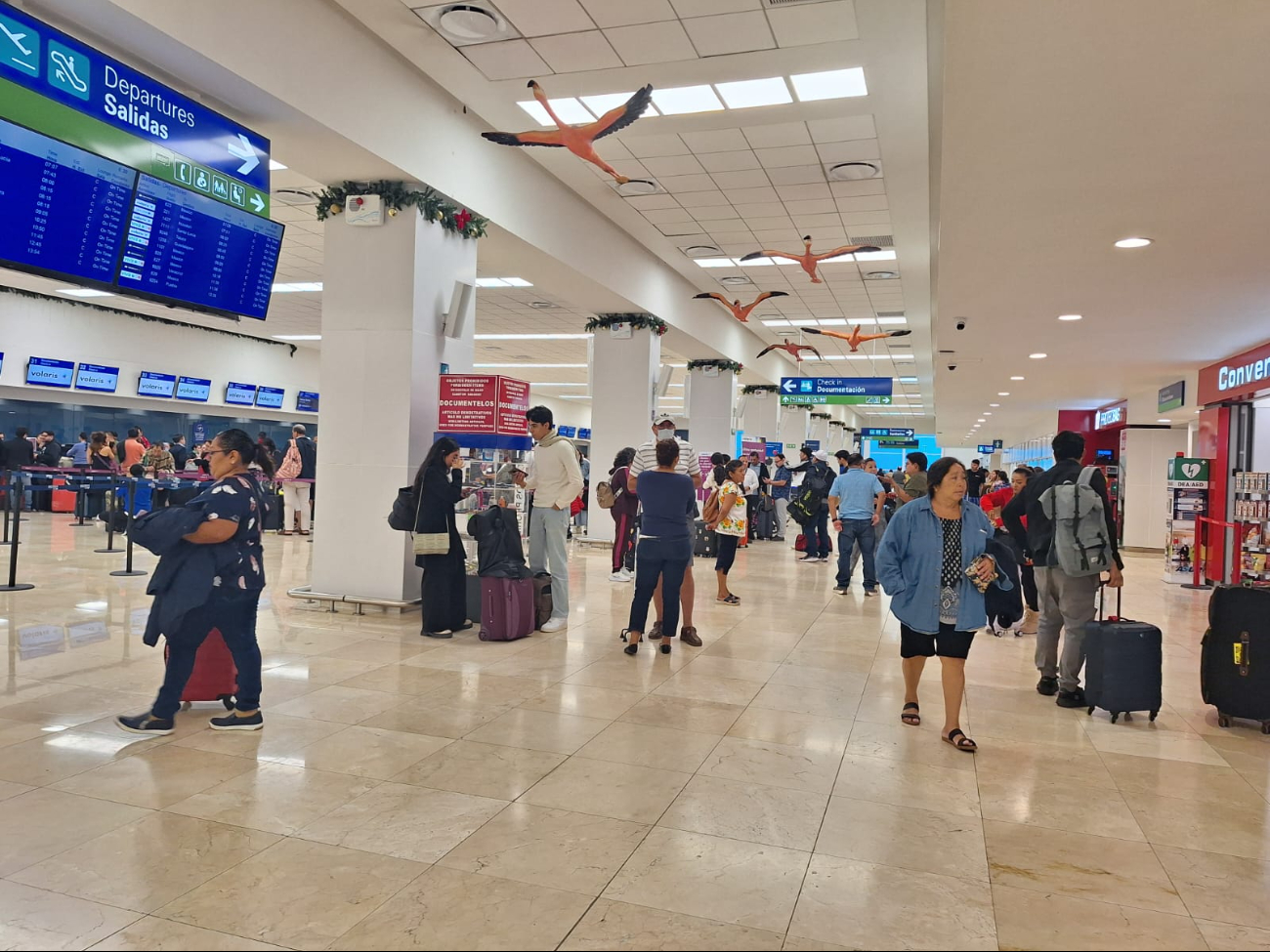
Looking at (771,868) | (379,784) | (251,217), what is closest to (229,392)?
(251,217)

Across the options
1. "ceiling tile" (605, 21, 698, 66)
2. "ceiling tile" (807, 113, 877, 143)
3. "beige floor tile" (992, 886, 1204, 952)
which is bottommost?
"beige floor tile" (992, 886, 1204, 952)

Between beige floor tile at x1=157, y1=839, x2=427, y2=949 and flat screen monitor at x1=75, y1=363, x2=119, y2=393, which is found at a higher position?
flat screen monitor at x1=75, y1=363, x2=119, y2=393

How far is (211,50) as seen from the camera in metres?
5.02

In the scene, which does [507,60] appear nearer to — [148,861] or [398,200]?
[398,200]

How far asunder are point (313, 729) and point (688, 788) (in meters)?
1.84

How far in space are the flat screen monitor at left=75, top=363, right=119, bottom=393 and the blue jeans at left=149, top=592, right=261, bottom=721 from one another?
14381 mm

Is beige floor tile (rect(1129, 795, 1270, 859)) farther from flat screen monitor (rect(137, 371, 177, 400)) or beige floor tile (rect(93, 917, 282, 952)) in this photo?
flat screen monitor (rect(137, 371, 177, 400))

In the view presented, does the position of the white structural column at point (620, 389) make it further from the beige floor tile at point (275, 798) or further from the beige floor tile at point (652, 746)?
the beige floor tile at point (275, 798)

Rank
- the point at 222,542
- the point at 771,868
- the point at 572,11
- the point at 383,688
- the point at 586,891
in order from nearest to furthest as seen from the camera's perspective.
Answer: the point at 586,891 → the point at 771,868 → the point at 222,542 → the point at 383,688 → the point at 572,11

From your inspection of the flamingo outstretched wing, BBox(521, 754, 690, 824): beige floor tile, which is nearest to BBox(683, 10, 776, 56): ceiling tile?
the flamingo outstretched wing

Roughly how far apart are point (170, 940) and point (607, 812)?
147cm

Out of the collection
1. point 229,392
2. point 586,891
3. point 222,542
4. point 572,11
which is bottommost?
point 586,891

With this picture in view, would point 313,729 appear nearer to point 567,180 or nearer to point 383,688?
point 383,688

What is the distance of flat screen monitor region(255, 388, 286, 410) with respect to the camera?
65.5 ft
